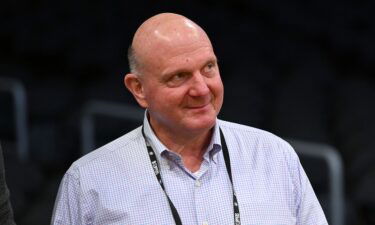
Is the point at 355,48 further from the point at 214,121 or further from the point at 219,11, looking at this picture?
the point at 214,121

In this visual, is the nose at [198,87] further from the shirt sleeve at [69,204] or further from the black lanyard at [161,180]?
the shirt sleeve at [69,204]

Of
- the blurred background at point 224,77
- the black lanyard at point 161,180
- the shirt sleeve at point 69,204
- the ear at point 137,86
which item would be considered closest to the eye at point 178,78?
the ear at point 137,86

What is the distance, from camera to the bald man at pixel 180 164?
2.22m

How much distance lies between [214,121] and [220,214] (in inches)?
9.1

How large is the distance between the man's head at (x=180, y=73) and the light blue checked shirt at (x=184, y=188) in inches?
5.3

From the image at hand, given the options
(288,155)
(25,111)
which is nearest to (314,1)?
(25,111)

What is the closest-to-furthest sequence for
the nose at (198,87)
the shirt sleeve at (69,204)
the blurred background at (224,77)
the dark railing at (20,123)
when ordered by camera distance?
1. the nose at (198,87)
2. the shirt sleeve at (69,204)
3. the blurred background at (224,77)
4. the dark railing at (20,123)

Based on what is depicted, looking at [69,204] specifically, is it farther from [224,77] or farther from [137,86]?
[224,77]

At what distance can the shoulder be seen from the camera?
2.34m

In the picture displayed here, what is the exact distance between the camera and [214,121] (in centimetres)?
224

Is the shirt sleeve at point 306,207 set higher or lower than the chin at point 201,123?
lower

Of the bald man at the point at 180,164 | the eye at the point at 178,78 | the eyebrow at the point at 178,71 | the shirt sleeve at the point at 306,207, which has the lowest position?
the shirt sleeve at the point at 306,207

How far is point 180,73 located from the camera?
2217mm

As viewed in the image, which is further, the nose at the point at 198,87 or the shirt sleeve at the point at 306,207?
the shirt sleeve at the point at 306,207
